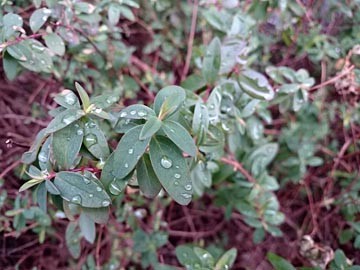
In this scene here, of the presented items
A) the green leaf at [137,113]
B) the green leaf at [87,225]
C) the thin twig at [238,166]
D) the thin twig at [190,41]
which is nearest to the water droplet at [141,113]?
the green leaf at [137,113]

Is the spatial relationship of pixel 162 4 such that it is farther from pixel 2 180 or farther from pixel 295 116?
pixel 2 180

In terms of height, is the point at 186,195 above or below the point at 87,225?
above

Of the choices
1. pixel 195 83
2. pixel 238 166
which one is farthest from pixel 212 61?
pixel 238 166

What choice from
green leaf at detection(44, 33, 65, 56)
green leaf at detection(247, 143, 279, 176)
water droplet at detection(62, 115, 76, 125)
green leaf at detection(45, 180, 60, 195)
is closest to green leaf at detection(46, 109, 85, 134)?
water droplet at detection(62, 115, 76, 125)

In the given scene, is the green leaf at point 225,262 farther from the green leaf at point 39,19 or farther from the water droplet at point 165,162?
the green leaf at point 39,19

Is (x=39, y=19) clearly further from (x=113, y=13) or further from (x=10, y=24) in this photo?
(x=113, y=13)

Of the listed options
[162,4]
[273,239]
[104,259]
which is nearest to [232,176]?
[273,239]
